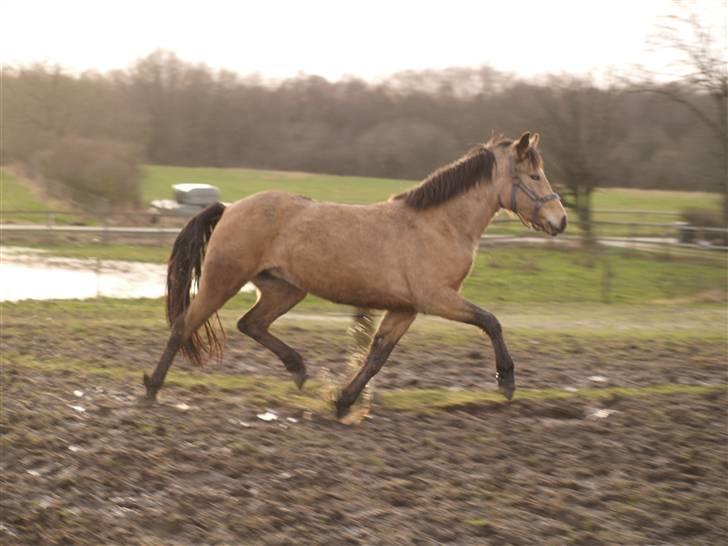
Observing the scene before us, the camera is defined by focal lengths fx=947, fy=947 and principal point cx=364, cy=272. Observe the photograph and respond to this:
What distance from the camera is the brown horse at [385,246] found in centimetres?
648

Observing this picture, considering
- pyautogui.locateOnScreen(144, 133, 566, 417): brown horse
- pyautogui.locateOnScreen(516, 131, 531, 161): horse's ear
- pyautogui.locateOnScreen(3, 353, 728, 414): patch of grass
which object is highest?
pyautogui.locateOnScreen(516, 131, 531, 161): horse's ear

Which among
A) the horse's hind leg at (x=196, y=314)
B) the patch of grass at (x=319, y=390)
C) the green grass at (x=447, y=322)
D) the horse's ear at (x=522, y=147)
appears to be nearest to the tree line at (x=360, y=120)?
the green grass at (x=447, y=322)

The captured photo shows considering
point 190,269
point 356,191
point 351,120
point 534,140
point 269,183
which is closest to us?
point 534,140

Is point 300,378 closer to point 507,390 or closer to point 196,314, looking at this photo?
point 196,314

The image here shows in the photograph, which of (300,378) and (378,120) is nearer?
(300,378)

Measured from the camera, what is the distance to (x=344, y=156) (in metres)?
36.8

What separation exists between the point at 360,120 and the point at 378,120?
2.83 feet

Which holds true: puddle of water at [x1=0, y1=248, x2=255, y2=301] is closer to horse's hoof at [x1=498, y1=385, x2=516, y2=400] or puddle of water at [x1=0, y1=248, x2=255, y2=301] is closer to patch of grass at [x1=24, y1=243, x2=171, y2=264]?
patch of grass at [x1=24, y1=243, x2=171, y2=264]

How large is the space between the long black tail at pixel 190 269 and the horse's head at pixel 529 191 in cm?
215

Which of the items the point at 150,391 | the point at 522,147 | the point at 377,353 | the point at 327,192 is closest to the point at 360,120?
the point at 327,192

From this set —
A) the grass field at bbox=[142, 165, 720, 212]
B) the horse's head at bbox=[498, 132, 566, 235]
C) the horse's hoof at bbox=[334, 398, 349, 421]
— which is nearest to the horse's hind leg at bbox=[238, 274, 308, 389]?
the horse's hoof at bbox=[334, 398, 349, 421]

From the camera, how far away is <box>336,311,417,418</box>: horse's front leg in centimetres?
Result: 652

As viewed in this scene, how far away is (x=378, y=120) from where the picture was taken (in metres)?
40.6

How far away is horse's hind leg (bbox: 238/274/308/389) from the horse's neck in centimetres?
131
